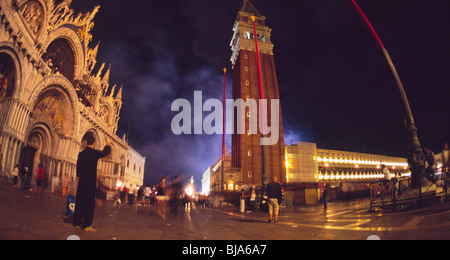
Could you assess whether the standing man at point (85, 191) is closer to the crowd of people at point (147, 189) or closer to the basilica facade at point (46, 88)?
the crowd of people at point (147, 189)

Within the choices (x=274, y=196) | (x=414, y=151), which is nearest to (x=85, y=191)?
(x=274, y=196)

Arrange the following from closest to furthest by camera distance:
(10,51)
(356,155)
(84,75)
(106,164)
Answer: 1. (10,51)
2. (84,75)
3. (106,164)
4. (356,155)

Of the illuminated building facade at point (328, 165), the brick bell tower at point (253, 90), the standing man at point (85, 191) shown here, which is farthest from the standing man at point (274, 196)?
the illuminated building facade at point (328, 165)

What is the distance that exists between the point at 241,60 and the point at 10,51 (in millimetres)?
42695

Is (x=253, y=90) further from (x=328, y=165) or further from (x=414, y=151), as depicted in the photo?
(x=414, y=151)

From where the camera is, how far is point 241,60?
5106cm

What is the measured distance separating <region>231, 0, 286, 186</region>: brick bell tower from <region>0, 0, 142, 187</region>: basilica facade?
2526cm

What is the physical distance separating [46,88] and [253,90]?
3852 cm

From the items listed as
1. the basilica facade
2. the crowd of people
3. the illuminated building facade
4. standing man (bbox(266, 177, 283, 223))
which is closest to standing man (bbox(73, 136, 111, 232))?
the crowd of people

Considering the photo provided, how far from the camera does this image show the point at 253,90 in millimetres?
50000

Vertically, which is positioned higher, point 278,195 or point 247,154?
point 247,154

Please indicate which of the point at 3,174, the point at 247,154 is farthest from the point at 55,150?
the point at 247,154
